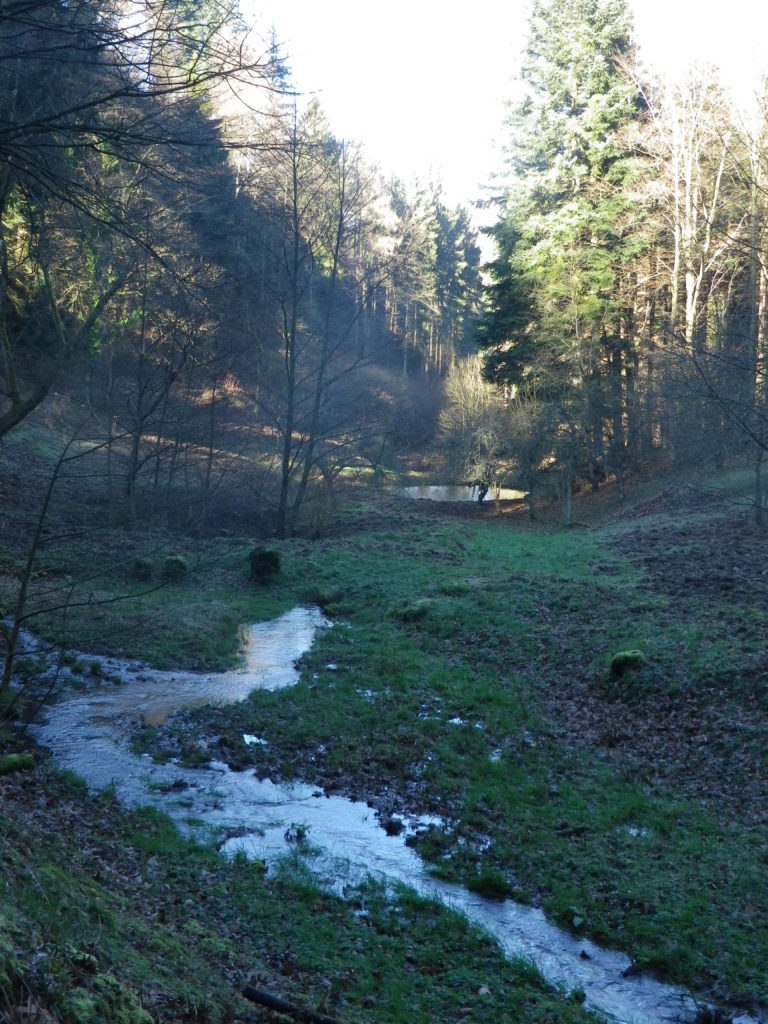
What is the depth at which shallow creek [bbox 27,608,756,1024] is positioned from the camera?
600 cm

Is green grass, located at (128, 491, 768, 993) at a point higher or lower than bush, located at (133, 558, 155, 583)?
lower

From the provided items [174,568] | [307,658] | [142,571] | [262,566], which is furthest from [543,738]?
[262,566]

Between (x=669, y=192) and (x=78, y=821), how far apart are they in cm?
3144

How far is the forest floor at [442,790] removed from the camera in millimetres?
5117

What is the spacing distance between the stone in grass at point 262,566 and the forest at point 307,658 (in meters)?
0.07

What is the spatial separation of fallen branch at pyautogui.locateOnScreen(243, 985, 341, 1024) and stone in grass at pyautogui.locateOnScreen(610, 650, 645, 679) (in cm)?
839

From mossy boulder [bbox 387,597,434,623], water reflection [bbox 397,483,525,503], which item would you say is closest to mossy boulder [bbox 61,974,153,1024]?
mossy boulder [bbox 387,597,434,623]

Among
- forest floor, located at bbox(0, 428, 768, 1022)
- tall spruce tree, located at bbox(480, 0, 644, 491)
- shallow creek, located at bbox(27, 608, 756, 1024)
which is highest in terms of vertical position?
tall spruce tree, located at bbox(480, 0, 644, 491)

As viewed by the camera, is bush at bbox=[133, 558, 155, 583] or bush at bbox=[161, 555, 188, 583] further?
bush at bbox=[161, 555, 188, 583]

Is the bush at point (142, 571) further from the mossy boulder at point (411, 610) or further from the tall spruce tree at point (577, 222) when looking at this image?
the tall spruce tree at point (577, 222)

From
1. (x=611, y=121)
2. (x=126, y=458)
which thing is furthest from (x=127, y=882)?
(x=611, y=121)

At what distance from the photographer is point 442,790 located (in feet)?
29.8

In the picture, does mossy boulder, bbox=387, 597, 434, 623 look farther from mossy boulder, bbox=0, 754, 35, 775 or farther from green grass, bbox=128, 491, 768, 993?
mossy boulder, bbox=0, 754, 35, 775

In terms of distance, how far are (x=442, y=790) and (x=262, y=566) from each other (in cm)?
1111
